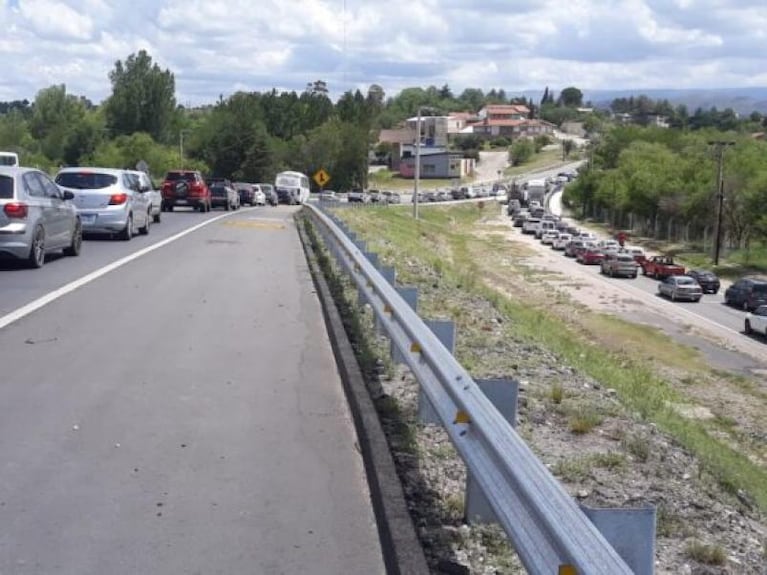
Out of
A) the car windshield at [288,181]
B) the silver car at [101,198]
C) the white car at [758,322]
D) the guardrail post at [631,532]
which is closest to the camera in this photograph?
the guardrail post at [631,532]

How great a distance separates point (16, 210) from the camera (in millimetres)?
18000

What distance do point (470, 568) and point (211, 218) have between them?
36503mm

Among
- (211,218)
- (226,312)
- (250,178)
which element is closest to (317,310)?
(226,312)

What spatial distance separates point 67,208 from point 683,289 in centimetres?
3783

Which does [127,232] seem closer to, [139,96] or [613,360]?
[613,360]

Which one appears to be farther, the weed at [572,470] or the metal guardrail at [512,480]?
the weed at [572,470]

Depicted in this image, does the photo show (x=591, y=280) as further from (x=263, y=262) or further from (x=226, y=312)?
(x=226, y=312)

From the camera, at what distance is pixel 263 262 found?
71.6 ft

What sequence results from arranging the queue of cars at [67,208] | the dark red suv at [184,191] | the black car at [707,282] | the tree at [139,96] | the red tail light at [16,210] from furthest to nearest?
the tree at [139,96]
the black car at [707,282]
the dark red suv at [184,191]
the queue of cars at [67,208]
the red tail light at [16,210]

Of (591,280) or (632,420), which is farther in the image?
(591,280)

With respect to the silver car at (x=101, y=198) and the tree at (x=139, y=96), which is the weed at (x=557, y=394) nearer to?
the silver car at (x=101, y=198)

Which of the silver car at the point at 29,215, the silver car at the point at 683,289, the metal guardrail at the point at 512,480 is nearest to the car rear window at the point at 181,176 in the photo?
the silver car at the point at 683,289

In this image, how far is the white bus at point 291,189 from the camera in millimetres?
76438

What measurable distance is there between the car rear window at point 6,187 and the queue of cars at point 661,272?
97.3 feet
